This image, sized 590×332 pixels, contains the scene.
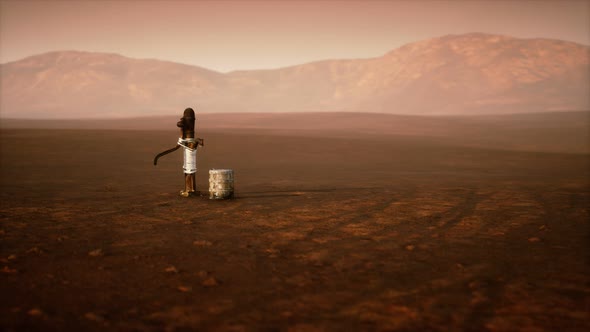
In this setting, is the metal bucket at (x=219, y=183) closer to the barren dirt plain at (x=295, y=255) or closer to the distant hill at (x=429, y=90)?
the barren dirt plain at (x=295, y=255)

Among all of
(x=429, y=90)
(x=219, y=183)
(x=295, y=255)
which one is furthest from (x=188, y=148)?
(x=429, y=90)

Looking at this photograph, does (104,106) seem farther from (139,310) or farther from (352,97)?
(139,310)

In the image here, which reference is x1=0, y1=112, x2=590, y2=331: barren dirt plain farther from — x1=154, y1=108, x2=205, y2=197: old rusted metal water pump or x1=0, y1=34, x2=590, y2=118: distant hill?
x1=0, y1=34, x2=590, y2=118: distant hill

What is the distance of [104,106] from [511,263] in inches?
7605

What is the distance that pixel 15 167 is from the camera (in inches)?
607

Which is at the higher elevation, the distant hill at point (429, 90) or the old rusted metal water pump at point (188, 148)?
the distant hill at point (429, 90)

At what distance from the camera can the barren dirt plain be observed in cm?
397

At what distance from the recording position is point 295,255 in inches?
226

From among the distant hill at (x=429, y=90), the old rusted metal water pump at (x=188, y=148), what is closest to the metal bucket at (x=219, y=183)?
the old rusted metal water pump at (x=188, y=148)

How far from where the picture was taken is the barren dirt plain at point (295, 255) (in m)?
3.97

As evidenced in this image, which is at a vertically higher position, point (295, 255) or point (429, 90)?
point (429, 90)

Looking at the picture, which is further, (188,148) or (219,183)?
(188,148)

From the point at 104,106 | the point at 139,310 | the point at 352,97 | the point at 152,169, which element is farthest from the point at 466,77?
the point at 139,310

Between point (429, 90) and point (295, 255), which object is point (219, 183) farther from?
Result: point (429, 90)
